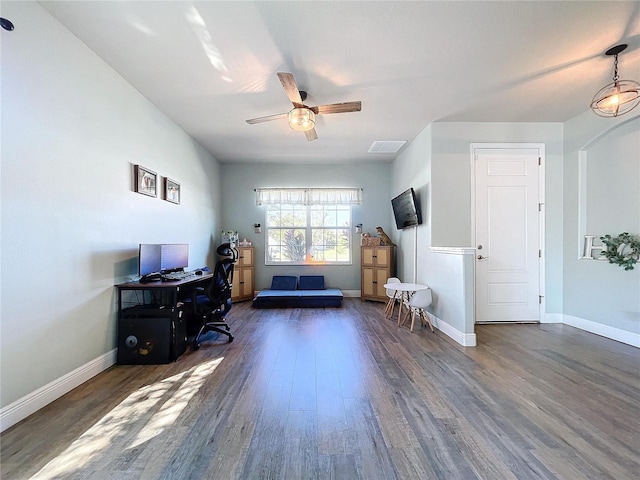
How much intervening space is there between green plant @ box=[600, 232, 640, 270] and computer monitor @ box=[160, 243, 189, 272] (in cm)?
528

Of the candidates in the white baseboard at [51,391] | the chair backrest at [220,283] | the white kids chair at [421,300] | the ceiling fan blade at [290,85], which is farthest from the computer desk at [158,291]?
the white kids chair at [421,300]

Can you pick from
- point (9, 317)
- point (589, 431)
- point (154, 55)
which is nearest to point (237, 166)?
point (154, 55)

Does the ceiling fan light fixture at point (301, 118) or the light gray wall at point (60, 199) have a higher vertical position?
the ceiling fan light fixture at point (301, 118)

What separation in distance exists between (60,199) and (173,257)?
1.53 meters

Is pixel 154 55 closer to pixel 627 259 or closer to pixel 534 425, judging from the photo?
pixel 534 425

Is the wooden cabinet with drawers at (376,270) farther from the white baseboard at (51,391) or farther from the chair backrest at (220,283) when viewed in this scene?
the white baseboard at (51,391)

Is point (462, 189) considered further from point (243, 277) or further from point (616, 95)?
point (243, 277)

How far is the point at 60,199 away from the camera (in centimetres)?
214

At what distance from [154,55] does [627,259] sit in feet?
17.4

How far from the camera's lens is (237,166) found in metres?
6.16

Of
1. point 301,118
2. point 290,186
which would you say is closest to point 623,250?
point 301,118

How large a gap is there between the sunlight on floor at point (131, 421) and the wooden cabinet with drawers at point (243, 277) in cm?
310

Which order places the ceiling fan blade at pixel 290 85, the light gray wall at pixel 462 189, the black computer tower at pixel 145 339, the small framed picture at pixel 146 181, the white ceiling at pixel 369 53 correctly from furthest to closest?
the light gray wall at pixel 462 189
the small framed picture at pixel 146 181
the black computer tower at pixel 145 339
the ceiling fan blade at pixel 290 85
the white ceiling at pixel 369 53

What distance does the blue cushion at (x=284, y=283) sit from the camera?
19.1ft
